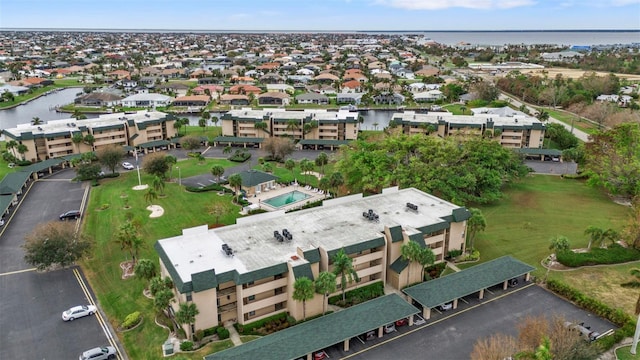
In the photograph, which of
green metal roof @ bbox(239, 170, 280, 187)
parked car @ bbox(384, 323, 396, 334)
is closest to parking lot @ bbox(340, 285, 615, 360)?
parked car @ bbox(384, 323, 396, 334)

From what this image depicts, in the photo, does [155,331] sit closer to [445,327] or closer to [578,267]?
[445,327]

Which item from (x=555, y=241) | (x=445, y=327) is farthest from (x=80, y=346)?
(x=555, y=241)

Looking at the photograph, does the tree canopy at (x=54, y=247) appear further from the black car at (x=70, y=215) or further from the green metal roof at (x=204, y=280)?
the green metal roof at (x=204, y=280)

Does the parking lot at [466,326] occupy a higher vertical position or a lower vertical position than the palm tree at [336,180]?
lower

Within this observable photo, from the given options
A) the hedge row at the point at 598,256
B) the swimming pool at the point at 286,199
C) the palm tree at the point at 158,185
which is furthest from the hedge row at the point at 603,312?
the palm tree at the point at 158,185

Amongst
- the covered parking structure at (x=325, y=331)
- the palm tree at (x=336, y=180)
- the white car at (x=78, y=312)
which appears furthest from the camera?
the palm tree at (x=336, y=180)

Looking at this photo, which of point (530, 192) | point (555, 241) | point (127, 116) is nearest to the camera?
point (555, 241)

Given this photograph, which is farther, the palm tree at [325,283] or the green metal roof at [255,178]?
the green metal roof at [255,178]

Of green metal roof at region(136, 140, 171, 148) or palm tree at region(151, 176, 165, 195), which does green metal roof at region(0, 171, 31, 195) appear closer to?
palm tree at region(151, 176, 165, 195)
